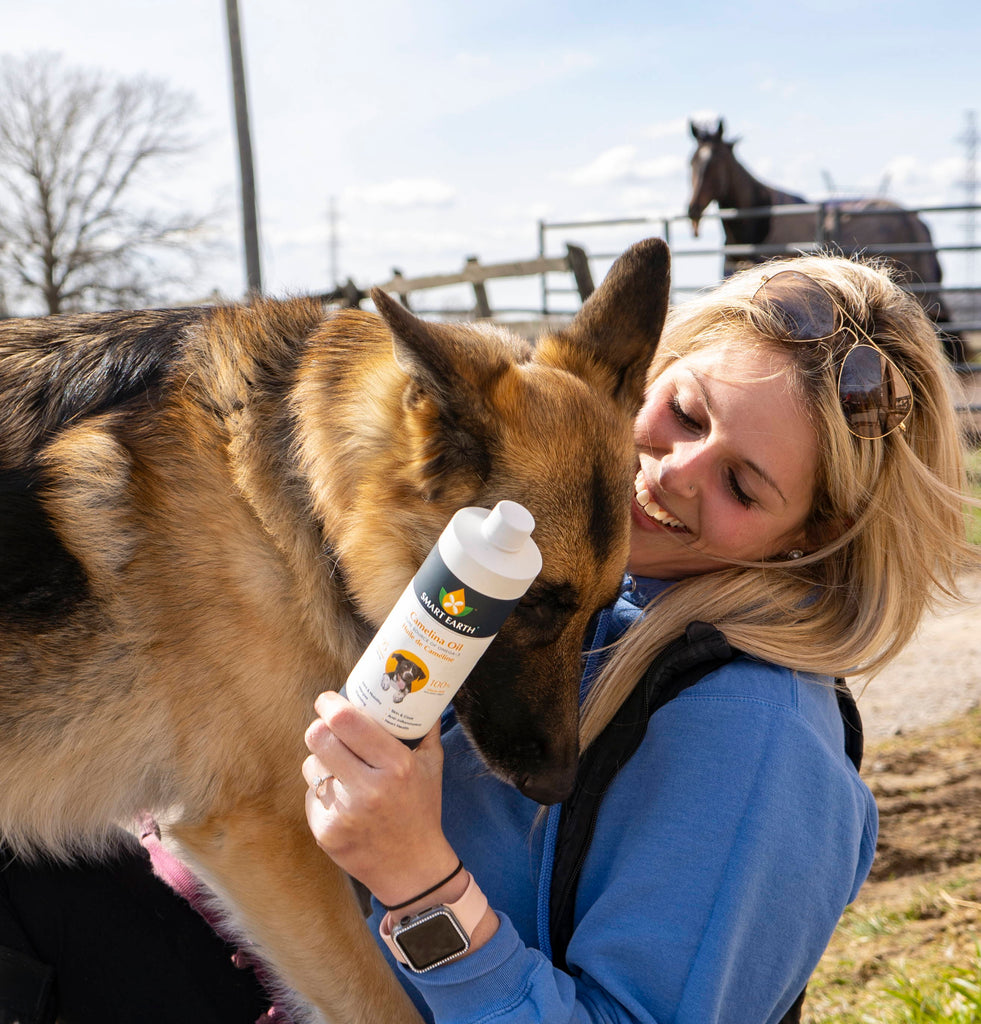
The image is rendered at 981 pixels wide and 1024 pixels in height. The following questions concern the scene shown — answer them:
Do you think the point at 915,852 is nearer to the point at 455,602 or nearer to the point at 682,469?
the point at 682,469

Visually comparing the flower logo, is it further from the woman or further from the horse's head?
the horse's head

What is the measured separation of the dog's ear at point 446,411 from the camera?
5.93 ft

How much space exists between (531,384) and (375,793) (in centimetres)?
89

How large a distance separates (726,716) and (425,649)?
0.60 metres

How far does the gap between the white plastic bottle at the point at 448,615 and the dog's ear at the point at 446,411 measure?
30 cm

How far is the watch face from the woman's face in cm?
105

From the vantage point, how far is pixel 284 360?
2.27 m

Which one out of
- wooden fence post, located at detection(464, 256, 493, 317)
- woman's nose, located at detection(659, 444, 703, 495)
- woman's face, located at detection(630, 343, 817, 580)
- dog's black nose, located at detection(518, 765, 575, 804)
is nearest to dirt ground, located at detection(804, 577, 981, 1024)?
woman's face, located at detection(630, 343, 817, 580)

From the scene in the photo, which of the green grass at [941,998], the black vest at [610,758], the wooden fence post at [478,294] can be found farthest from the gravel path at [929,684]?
the wooden fence post at [478,294]

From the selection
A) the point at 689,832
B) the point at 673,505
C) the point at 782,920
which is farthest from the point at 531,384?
the point at 782,920

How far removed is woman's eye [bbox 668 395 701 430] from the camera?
2.34 meters

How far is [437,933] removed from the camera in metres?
1.62

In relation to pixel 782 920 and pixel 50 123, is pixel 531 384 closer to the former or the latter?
pixel 782 920

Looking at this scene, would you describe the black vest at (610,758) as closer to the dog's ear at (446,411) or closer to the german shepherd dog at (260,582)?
the german shepherd dog at (260,582)
